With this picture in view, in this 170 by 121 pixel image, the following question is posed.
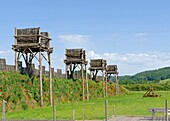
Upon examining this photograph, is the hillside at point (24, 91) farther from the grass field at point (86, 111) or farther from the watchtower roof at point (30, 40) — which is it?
the watchtower roof at point (30, 40)

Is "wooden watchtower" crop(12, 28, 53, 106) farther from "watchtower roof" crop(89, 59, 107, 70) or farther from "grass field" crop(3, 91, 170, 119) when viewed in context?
"watchtower roof" crop(89, 59, 107, 70)

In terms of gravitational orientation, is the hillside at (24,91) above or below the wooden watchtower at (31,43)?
below

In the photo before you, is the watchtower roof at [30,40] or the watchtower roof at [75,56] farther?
the watchtower roof at [75,56]

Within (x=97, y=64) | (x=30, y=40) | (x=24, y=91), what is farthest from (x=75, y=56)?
(x=24, y=91)

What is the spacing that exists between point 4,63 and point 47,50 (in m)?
5.44

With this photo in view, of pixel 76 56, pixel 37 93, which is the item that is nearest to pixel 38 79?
pixel 37 93

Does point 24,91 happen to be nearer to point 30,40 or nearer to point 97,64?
point 30,40

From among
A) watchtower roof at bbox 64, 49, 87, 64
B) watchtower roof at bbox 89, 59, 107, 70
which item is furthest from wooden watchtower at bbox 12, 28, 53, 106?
watchtower roof at bbox 89, 59, 107, 70

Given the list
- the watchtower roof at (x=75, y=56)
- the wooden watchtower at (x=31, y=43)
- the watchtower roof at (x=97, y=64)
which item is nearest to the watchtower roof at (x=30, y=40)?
the wooden watchtower at (x=31, y=43)

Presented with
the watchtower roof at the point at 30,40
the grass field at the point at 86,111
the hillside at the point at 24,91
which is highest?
the watchtower roof at the point at 30,40

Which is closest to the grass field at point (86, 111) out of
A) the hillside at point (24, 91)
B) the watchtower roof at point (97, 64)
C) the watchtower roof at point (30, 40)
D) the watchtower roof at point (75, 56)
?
the hillside at point (24, 91)

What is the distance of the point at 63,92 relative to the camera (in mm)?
44906

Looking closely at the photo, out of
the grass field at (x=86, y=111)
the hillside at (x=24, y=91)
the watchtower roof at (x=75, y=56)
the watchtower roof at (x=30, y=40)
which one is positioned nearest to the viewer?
the grass field at (x=86, y=111)

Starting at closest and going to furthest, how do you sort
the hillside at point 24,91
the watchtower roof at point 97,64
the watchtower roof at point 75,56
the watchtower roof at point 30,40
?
the hillside at point 24,91, the watchtower roof at point 30,40, the watchtower roof at point 75,56, the watchtower roof at point 97,64
